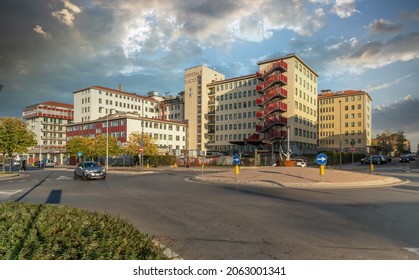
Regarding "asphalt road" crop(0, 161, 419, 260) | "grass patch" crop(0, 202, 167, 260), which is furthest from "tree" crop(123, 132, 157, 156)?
"grass patch" crop(0, 202, 167, 260)

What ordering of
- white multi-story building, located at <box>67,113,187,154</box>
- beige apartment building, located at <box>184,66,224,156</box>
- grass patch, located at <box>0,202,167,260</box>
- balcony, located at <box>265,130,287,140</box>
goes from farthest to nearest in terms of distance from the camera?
beige apartment building, located at <box>184,66,224,156</box> → white multi-story building, located at <box>67,113,187,154</box> → balcony, located at <box>265,130,287,140</box> → grass patch, located at <box>0,202,167,260</box>

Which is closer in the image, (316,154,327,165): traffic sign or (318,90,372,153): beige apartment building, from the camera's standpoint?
(316,154,327,165): traffic sign

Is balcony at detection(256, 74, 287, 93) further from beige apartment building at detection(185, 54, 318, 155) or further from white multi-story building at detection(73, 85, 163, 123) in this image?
white multi-story building at detection(73, 85, 163, 123)

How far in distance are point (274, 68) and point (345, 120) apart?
49163mm

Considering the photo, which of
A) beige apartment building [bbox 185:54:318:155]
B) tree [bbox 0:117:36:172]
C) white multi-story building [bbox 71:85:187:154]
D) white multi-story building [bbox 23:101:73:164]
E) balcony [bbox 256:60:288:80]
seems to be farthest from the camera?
white multi-story building [bbox 23:101:73:164]

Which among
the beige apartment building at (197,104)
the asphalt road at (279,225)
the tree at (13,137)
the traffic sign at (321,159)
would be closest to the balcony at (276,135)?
the beige apartment building at (197,104)

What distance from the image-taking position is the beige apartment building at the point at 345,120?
100m

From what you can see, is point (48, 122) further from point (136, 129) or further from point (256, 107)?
point (256, 107)

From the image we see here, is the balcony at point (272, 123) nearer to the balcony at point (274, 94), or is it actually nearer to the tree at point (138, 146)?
the balcony at point (274, 94)

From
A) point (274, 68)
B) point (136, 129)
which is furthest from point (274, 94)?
point (136, 129)

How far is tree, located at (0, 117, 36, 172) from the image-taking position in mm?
33500

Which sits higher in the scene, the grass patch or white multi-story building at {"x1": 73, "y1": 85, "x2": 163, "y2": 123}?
white multi-story building at {"x1": 73, "y1": 85, "x2": 163, "y2": 123}

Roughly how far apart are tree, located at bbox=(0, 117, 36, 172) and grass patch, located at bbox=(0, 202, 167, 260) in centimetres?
3208
